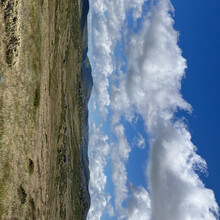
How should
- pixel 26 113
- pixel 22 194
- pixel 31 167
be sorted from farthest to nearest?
1. pixel 31 167
2. pixel 26 113
3. pixel 22 194

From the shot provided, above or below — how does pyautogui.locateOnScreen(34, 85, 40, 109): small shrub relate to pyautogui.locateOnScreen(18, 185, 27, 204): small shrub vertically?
above

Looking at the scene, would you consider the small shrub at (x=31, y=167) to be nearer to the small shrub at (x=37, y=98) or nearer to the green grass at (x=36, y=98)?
the green grass at (x=36, y=98)

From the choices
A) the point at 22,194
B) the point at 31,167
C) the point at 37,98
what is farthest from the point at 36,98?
the point at 22,194

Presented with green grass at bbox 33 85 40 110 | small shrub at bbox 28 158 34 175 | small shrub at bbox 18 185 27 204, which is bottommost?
small shrub at bbox 18 185 27 204

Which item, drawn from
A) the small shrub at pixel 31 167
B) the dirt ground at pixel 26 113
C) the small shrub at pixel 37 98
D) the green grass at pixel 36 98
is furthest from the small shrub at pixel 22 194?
the small shrub at pixel 37 98

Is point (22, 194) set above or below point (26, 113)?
below

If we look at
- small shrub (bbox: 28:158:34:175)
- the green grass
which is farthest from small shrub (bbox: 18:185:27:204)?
the green grass

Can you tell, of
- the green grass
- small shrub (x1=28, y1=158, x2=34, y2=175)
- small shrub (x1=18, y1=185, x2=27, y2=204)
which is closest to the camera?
small shrub (x1=18, y1=185, x2=27, y2=204)

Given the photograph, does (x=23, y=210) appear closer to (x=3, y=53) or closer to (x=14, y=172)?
(x=14, y=172)

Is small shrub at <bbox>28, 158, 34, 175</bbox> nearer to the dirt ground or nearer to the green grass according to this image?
the dirt ground

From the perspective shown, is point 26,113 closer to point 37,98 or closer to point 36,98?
point 36,98

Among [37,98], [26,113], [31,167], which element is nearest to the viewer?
[26,113]

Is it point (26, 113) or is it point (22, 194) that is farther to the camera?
point (26, 113)

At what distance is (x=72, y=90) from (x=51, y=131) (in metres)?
56.7
